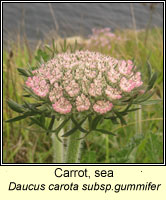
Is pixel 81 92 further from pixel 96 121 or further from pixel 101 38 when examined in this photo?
pixel 101 38

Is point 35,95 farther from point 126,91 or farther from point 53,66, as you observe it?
point 126,91

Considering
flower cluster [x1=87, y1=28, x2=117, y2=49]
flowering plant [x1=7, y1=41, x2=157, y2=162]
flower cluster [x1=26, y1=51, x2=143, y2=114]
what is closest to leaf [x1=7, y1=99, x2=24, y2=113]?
flowering plant [x1=7, y1=41, x2=157, y2=162]

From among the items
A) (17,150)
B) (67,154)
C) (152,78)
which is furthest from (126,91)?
(17,150)

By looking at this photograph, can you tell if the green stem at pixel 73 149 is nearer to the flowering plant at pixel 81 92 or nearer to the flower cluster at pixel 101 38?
the flowering plant at pixel 81 92

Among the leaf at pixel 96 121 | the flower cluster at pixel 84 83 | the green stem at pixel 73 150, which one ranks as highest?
the flower cluster at pixel 84 83

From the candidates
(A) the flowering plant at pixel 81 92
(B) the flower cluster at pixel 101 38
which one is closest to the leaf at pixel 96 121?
(A) the flowering plant at pixel 81 92

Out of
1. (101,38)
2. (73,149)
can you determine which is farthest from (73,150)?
(101,38)

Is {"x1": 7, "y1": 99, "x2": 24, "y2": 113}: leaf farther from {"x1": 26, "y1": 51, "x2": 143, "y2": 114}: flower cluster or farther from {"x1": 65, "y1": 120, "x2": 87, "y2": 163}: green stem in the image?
{"x1": 65, "y1": 120, "x2": 87, "y2": 163}: green stem
